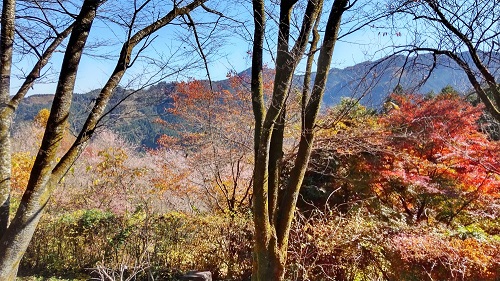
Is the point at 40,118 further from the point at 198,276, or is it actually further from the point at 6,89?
the point at 6,89

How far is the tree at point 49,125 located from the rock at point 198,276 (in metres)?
2.92

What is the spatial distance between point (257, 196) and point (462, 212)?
4271 millimetres

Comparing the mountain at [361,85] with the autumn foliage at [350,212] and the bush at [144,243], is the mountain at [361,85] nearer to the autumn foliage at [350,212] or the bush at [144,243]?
the autumn foliage at [350,212]

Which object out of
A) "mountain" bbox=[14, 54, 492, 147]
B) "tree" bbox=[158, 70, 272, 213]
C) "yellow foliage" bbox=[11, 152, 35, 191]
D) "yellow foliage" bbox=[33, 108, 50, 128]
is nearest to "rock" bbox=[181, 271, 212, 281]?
"tree" bbox=[158, 70, 272, 213]

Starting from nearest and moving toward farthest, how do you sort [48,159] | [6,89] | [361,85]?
[48,159] → [6,89] → [361,85]

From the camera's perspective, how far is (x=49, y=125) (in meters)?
2.81

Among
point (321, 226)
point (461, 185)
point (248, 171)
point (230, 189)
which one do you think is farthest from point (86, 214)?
point (461, 185)

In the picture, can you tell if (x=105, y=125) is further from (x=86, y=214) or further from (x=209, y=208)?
(x=209, y=208)

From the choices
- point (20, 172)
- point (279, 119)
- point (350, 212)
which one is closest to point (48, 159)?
point (279, 119)

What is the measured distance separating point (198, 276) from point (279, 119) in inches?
126

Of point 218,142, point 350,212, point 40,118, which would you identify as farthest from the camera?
point 40,118

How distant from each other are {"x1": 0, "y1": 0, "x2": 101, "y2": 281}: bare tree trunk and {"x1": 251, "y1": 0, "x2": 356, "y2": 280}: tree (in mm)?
1535

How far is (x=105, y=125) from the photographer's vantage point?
315cm

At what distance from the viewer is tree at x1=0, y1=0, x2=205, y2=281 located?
2.66m
